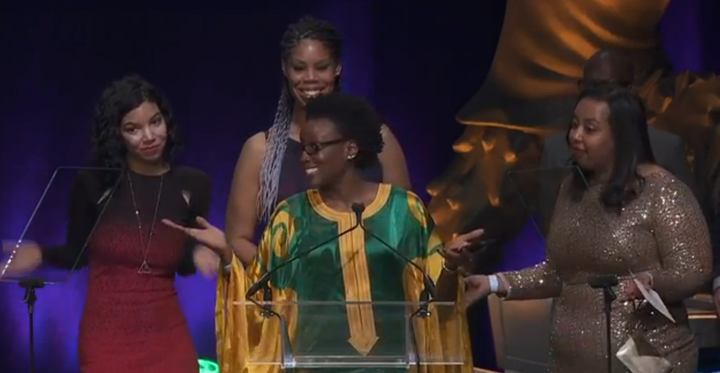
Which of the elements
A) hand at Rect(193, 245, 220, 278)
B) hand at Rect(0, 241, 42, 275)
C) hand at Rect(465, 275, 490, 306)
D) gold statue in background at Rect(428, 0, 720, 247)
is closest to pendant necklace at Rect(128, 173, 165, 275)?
hand at Rect(193, 245, 220, 278)

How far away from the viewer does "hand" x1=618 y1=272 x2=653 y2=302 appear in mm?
2867

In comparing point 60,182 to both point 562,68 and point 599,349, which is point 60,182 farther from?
point 562,68

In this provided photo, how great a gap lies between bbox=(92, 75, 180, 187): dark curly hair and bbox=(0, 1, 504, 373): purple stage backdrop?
172cm

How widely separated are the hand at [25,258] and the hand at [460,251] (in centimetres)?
91

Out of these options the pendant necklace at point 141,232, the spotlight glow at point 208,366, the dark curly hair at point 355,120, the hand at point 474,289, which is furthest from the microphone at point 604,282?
the spotlight glow at point 208,366

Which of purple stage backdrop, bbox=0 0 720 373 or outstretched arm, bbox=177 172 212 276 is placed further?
purple stage backdrop, bbox=0 0 720 373

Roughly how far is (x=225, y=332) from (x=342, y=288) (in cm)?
39

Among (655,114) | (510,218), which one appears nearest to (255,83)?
(510,218)

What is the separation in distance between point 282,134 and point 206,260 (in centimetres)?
39

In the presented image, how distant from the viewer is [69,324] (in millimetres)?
5012

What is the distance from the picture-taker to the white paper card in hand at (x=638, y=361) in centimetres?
295

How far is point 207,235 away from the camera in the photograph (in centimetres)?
311

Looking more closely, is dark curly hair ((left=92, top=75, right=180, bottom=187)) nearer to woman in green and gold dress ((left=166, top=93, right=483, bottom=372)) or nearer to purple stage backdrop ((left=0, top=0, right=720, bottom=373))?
woman in green and gold dress ((left=166, top=93, right=483, bottom=372))

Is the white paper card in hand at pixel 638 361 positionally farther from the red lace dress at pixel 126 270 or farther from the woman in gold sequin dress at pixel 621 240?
the red lace dress at pixel 126 270
